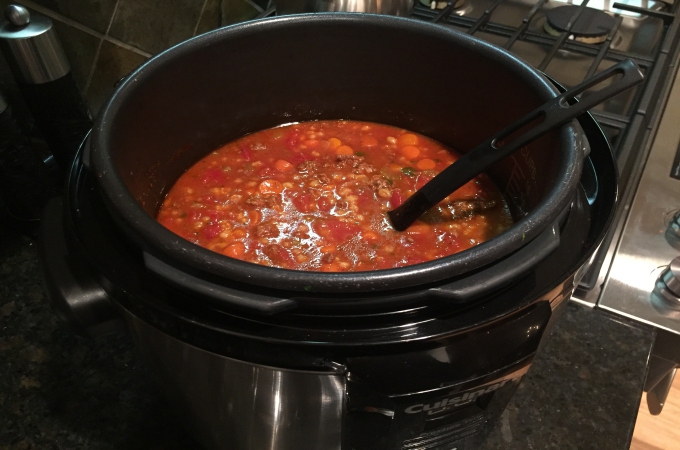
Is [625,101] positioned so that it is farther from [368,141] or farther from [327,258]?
[327,258]

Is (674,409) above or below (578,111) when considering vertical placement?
below

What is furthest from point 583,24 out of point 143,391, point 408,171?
point 143,391

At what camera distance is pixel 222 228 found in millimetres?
1262

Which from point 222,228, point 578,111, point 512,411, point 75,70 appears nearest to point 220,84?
point 222,228

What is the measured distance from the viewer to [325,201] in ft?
4.38

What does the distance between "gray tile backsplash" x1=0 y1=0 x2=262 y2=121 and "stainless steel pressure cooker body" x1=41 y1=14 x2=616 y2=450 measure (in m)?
0.50

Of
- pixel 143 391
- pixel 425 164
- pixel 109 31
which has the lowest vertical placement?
pixel 143 391

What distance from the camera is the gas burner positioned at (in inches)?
71.7

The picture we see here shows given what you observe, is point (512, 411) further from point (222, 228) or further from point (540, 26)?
point (540, 26)

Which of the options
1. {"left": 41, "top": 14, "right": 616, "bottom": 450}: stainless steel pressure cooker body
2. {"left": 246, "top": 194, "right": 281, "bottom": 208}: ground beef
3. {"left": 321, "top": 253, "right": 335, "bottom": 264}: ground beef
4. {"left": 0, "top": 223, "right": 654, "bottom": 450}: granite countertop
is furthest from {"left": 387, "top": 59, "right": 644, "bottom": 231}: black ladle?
{"left": 0, "top": 223, "right": 654, "bottom": 450}: granite countertop

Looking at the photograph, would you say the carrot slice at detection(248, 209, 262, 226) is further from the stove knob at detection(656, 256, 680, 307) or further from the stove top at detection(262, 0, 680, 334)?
the stove knob at detection(656, 256, 680, 307)

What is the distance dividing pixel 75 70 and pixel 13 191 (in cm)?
40

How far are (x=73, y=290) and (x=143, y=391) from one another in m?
0.49

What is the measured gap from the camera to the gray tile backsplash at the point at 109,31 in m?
1.47
